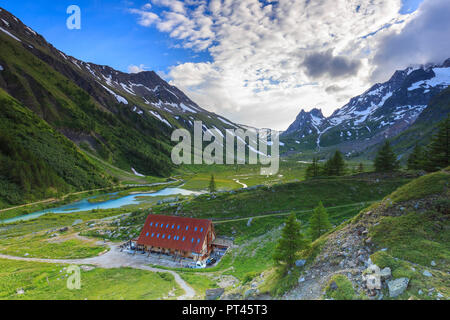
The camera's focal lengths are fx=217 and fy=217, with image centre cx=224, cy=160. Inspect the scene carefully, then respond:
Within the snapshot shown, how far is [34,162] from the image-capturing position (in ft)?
320

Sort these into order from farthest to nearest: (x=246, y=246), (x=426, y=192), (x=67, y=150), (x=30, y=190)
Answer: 1. (x=67, y=150)
2. (x=30, y=190)
3. (x=246, y=246)
4. (x=426, y=192)

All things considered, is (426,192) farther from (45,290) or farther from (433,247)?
(45,290)

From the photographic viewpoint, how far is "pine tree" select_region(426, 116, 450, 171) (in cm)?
4891

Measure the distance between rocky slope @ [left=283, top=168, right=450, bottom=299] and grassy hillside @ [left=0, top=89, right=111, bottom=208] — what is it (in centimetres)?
10692

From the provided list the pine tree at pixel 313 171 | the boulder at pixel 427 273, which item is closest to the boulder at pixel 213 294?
the boulder at pixel 427 273

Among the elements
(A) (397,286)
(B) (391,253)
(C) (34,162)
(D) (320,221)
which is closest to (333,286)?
(A) (397,286)

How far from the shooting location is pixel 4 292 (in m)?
29.3

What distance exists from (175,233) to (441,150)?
206ft

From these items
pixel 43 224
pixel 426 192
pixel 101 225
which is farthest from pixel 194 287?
pixel 43 224

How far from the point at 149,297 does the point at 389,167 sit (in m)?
73.0

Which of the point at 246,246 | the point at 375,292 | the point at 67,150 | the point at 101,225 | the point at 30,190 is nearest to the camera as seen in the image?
the point at 375,292

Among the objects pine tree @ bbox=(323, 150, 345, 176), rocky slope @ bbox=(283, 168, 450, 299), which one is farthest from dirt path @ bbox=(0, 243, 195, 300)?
pine tree @ bbox=(323, 150, 345, 176)

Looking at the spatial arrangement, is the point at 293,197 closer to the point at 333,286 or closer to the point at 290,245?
the point at 290,245

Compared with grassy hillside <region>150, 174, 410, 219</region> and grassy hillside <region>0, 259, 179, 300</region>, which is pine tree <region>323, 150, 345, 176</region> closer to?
grassy hillside <region>150, 174, 410, 219</region>
